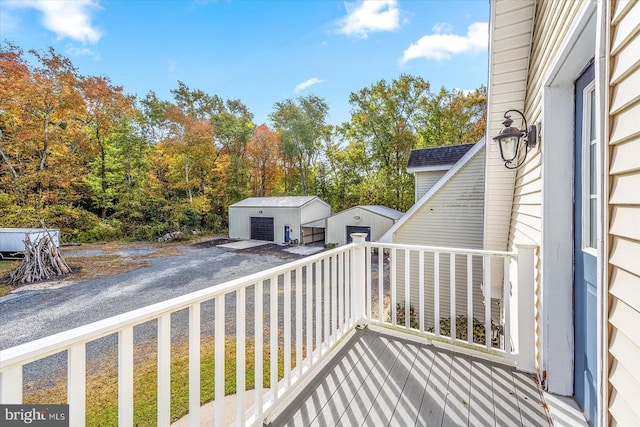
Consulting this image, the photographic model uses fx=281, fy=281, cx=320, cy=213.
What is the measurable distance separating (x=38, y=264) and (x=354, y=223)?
1118 centimetres

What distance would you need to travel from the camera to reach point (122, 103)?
18062 millimetres

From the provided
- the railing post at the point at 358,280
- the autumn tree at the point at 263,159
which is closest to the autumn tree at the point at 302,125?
the autumn tree at the point at 263,159

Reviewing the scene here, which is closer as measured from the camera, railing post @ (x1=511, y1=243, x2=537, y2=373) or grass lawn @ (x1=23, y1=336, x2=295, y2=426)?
railing post @ (x1=511, y1=243, x2=537, y2=373)

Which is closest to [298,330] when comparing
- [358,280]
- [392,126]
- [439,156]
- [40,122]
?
[358,280]

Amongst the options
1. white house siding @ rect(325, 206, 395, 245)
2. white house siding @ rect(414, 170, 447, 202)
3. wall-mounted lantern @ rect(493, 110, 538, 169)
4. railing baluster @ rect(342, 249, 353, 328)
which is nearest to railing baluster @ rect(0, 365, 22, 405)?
railing baluster @ rect(342, 249, 353, 328)

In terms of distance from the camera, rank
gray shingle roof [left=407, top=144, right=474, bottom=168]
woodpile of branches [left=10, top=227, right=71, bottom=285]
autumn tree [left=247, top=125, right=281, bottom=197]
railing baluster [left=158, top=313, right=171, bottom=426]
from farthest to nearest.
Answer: autumn tree [left=247, top=125, right=281, bottom=197] → gray shingle roof [left=407, top=144, right=474, bottom=168] → woodpile of branches [left=10, top=227, right=71, bottom=285] → railing baluster [left=158, top=313, right=171, bottom=426]

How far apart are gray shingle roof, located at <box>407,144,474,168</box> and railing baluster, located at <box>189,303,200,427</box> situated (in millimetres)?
9178

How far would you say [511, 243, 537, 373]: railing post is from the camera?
2.17 meters

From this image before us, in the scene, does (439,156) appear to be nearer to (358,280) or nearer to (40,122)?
(358,280)

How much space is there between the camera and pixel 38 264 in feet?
28.1

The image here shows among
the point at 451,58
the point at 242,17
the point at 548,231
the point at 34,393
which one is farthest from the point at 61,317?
the point at 451,58

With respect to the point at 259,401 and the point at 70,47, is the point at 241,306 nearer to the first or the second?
the point at 259,401

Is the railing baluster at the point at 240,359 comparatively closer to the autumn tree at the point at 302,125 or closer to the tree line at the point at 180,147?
the tree line at the point at 180,147

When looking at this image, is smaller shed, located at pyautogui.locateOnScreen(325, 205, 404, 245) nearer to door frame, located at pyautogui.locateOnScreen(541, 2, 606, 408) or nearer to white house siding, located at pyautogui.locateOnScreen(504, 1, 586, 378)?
white house siding, located at pyautogui.locateOnScreen(504, 1, 586, 378)
